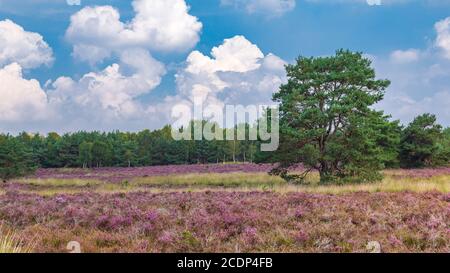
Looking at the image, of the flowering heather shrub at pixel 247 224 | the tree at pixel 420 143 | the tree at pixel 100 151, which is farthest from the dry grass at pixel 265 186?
the tree at pixel 100 151

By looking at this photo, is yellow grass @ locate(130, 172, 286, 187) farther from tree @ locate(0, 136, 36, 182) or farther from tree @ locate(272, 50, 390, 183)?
tree @ locate(0, 136, 36, 182)

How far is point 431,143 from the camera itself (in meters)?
46.8

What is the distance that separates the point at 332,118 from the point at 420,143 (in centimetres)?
2690

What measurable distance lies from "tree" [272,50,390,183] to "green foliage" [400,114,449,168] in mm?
22827

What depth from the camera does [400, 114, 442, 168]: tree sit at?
4603cm

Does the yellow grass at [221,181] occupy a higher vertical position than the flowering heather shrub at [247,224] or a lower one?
lower

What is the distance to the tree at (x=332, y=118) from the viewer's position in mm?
24984

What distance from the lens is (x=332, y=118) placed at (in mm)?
25828

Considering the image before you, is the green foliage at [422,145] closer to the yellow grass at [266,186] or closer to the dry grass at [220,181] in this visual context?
the yellow grass at [266,186]

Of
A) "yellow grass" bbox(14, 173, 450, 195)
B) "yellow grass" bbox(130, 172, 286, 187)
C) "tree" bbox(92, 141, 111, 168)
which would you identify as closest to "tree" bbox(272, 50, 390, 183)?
"yellow grass" bbox(14, 173, 450, 195)

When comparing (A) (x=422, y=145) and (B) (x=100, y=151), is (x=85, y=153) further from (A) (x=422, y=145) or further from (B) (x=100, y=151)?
(A) (x=422, y=145)

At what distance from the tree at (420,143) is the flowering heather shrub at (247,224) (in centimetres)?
3449
